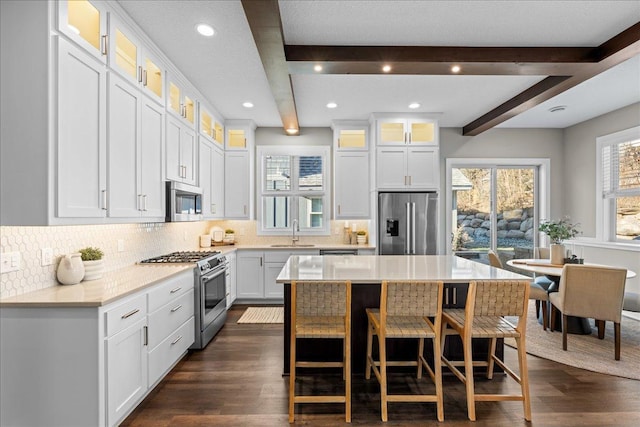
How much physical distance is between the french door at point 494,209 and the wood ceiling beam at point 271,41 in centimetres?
356

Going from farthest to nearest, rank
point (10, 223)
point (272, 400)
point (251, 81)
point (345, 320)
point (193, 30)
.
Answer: point (251, 81), point (193, 30), point (272, 400), point (345, 320), point (10, 223)

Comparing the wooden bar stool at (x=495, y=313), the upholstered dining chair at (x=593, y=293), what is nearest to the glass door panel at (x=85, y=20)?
the wooden bar stool at (x=495, y=313)

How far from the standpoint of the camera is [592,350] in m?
3.49

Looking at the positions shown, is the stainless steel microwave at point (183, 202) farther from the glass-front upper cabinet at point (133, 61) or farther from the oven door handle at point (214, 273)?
the glass-front upper cabinet at point (133, 61)

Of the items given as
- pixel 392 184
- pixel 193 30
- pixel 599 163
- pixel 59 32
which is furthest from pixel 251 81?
pixel 599 163

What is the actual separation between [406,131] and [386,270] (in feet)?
9.54

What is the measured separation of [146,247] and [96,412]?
1.96 metres

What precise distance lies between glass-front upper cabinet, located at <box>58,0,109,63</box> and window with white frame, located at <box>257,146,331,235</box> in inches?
139

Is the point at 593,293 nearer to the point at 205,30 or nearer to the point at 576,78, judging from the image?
the point at 576,78

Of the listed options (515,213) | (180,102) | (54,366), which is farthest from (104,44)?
(515,213)

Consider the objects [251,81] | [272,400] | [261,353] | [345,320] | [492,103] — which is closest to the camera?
[345,320]

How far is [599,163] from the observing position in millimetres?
5281

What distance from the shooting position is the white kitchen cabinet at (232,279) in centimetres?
481

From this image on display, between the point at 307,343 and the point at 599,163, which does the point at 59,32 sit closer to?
the point at 307,343
